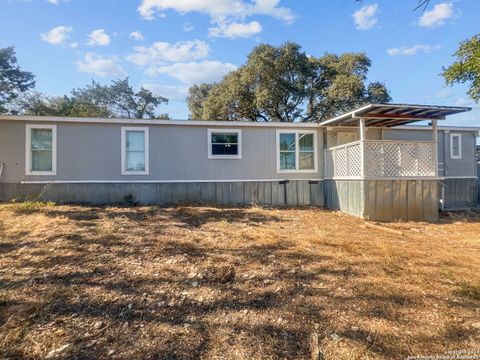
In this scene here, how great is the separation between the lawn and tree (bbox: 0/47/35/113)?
1622 cm

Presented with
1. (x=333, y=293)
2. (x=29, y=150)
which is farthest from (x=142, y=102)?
(x=333, y=293)

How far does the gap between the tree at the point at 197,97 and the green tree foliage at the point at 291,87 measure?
4.04 m

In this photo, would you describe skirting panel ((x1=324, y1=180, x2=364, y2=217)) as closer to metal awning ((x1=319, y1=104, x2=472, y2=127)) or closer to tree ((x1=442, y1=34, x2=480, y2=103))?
metal awning ((x1=319, y1=104, x2=472, y2=127))

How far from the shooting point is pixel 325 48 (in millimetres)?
21016

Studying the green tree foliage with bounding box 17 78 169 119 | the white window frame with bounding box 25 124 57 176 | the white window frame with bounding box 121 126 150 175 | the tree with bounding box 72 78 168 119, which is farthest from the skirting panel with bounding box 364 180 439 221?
the tree with bounding box 72 78 168 119

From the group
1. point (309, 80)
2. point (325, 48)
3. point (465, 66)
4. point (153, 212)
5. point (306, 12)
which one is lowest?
point (153, 212)

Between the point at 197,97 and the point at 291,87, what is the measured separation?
8.82 m

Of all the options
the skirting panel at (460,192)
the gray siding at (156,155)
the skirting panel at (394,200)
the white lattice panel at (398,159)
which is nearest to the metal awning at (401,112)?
the white lattice panel at (398,159)

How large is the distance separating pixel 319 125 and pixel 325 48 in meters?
13.8

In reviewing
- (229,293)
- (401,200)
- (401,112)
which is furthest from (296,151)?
(229,293)

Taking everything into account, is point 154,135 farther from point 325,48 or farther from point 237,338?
point 325,48

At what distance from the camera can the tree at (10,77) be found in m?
17.2

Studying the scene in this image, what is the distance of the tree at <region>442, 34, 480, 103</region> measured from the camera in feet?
25.0

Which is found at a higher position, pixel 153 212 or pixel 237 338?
pixel 153 212
